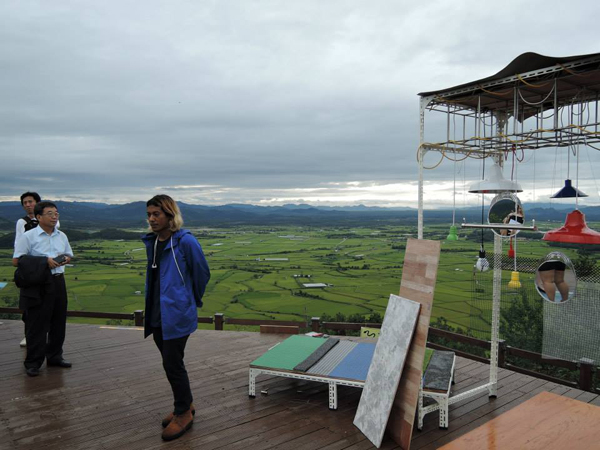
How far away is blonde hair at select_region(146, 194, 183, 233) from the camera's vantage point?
3195mm

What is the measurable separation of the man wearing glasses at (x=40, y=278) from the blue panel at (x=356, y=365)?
3.18 metres

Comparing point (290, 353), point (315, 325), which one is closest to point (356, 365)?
point (290, 353)

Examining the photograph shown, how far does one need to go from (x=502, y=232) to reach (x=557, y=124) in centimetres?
112

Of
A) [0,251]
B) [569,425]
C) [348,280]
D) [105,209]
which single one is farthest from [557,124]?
[105,209]

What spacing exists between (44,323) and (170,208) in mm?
2539

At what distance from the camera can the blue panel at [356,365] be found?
390 cm

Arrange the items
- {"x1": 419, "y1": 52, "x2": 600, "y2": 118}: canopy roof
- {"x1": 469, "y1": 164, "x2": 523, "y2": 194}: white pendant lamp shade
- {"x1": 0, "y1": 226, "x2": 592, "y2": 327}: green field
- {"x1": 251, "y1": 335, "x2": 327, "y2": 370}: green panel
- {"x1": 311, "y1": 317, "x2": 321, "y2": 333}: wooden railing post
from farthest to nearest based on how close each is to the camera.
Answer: {"x1": 0, "y1": 226, "x2": 592, "y2": 327}: green field < {"x1": 311, "y1": 317, "x2": 321, "y2": 333}: wooden railing post < {"x1": 251, "y1": 335, "x2": 327, "y2": 370}: green panel < {"x1": 469, "y1": 164, "x2": 523, "y2": 194}: white pendant lamp shade < {"x1": 419, "y1": 52, "x2": 600, "y2": 118}: canopy roof

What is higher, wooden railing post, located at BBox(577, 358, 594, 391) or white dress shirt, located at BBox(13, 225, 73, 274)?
white dress shirt, located at BBox(13, 225, 73, 274)

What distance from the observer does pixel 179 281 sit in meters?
3.22

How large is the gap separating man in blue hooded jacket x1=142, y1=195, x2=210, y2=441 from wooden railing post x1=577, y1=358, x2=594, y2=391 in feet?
13.5

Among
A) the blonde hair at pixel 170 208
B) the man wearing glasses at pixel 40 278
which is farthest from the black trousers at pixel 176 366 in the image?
the man wearing glasses at pixel 40 278

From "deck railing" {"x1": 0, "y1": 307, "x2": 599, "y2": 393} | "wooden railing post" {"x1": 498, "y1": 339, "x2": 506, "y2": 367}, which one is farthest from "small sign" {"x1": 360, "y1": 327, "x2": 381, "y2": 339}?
"wooden railing post" {"x1": 498, "y1": 339, "x2": 506, "y2": 367}

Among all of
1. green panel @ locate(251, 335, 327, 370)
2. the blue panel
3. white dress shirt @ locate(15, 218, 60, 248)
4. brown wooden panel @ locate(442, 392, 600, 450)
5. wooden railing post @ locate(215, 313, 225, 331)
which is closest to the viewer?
brown wooden panel @ locate(442, 392, 600, 450)

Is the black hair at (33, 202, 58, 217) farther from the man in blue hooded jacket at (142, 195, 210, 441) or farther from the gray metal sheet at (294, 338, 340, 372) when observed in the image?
the gray metal sheet at (294, 338, 340, 372)
